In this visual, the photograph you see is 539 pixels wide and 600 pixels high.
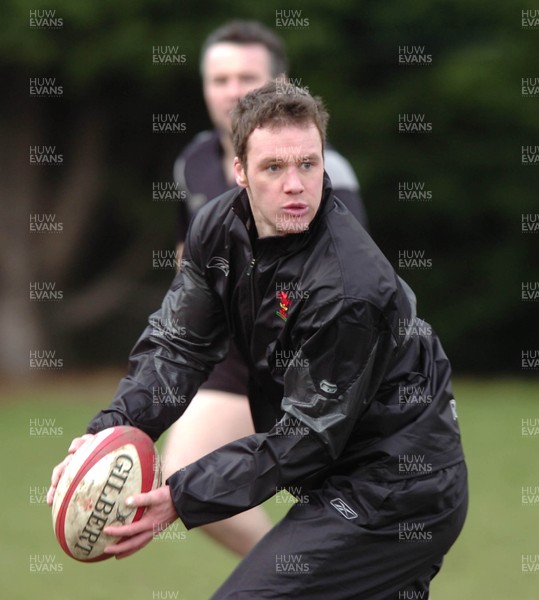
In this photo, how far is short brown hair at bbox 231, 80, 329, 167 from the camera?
3539 millimetres

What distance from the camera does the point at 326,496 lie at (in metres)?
3.61

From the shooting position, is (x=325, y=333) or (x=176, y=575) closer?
(x=325, y=333)

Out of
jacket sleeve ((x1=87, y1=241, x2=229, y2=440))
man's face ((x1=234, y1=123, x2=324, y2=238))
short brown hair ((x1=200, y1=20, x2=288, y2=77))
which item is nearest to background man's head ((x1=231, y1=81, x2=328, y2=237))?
man's face ((x1=234, y1=123, x2=324, y2=238))

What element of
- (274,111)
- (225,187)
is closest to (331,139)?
(225,187)

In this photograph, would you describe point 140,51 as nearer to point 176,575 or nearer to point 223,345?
point 176,575

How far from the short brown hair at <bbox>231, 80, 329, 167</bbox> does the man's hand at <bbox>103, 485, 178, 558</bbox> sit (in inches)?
40.7

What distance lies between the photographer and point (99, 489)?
11.6 ft

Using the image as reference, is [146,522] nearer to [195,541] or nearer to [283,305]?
[283,305]

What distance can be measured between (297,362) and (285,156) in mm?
602

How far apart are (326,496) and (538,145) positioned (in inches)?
390

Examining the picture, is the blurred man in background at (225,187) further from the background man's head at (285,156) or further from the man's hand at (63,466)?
the man's hand at (63,466)

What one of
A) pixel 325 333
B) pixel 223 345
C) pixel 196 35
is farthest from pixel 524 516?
pixel 196 35

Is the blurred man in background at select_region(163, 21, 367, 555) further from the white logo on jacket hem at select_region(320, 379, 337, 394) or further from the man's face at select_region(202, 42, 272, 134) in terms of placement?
the white logo on jacket hem at select_region(320, 379, 337, 394)

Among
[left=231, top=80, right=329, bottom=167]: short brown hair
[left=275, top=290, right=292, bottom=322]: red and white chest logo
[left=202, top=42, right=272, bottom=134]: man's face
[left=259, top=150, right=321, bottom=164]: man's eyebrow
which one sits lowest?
[left=275, top=290, right=292, bottom=322]: red and white chest logo
